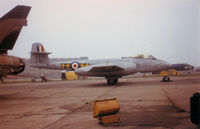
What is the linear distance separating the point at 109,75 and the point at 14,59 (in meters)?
8.22

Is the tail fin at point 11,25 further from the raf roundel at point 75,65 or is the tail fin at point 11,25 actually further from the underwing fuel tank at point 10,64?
the raf roundel at point 75,65

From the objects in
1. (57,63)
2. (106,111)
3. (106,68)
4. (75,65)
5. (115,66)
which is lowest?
(106,111)

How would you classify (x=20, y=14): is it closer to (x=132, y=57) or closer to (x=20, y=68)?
(x=20, y=68)

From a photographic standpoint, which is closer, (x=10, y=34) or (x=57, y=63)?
(x=10, y=34)

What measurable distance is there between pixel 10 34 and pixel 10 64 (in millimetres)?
1613

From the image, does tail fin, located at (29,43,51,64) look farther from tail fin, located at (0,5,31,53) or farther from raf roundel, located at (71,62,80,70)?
tail fin, located at (0,5,31,53)

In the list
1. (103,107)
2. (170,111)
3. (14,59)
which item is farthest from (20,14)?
(170,111)

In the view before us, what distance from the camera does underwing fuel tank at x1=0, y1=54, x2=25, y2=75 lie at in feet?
29.4

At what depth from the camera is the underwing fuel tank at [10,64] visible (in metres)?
8.95

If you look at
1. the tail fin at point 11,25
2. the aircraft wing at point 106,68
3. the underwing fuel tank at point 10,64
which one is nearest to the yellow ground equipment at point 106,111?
the underwing fuel tank at point 10,64

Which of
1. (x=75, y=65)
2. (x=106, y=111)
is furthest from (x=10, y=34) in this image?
(x=75, y=65)

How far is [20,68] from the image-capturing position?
10.0 meters

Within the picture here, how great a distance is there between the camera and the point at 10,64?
30.3 feet

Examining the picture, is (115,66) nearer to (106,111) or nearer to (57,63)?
(57,63)
